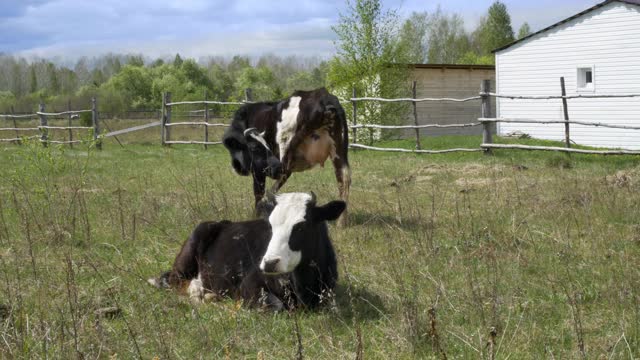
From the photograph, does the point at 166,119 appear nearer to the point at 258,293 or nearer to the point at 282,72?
the point at 258,293

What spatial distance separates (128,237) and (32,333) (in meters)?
3.02

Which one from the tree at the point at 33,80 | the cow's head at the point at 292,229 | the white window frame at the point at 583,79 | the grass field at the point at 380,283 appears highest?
the tree at the point at 33,80

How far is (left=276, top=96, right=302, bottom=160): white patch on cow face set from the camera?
829cm

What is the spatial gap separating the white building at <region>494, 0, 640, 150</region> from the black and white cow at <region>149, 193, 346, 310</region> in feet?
54.3

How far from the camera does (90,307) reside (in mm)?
4520

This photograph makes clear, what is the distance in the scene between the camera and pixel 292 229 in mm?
4391

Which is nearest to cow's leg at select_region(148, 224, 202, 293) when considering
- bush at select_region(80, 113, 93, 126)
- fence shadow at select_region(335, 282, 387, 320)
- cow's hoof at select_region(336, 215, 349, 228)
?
fence shadow at select_region(335, 282, 387, 320)

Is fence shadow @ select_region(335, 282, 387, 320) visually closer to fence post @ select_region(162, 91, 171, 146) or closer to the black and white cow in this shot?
the black and white cow

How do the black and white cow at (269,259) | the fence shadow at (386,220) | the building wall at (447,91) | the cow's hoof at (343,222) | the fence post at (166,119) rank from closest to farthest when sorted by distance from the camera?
1. the black and white cow at (269,259)
2. the fence shadow at (386,220)
3. the cow's hoof at (343,222)
4. the fence post at (166,119)
5. the building wall at (447,91)

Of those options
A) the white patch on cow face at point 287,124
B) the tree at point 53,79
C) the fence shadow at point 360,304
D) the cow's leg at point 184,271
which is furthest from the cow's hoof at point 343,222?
the tree at point 53,79

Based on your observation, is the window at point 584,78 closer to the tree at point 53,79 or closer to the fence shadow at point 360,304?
the fence shadow at point 360,304

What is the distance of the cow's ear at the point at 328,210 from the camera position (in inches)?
180

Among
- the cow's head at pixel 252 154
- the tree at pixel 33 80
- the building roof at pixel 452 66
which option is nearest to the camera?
the cow's head at pixel 252 154

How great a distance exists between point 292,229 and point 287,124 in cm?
407
